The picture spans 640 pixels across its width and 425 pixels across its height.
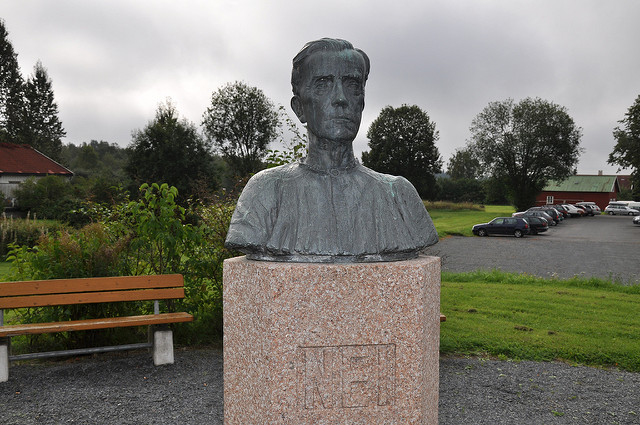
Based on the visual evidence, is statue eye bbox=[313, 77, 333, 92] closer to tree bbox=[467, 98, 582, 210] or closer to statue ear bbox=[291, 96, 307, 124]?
statue ear bbox=[291, 96, 307, 124]

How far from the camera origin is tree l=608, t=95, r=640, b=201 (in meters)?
37.5

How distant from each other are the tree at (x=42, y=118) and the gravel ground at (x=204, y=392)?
42329 mm

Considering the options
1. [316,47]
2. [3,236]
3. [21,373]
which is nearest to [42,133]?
[3,236]

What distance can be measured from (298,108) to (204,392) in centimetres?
323

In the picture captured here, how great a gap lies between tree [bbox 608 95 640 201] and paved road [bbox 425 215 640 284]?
13.7 m

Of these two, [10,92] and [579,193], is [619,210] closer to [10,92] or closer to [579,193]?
[579,193]

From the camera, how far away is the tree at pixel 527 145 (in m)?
44.6

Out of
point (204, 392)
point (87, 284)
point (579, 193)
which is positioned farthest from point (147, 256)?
point (579, 193)

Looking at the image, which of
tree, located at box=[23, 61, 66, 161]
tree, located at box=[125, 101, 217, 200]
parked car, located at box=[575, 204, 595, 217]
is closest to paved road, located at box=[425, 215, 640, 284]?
tree, located at box=[125, 101, 217, 200]

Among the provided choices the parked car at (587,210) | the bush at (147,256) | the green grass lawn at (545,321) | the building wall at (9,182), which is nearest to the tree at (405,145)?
the parked car at (587,210)

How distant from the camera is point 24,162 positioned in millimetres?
34656

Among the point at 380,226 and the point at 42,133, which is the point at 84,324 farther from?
the point at 42,133

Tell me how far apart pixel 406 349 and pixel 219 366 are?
350cm

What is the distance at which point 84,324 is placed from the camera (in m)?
5.55
